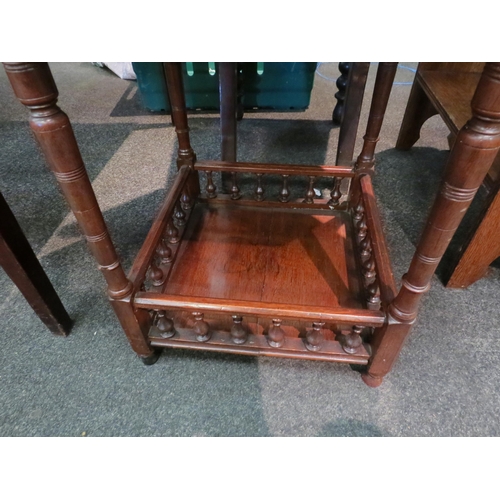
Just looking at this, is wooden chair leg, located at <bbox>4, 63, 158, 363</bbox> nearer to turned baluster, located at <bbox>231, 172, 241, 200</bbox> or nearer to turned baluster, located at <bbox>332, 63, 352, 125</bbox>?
turned baluster, located at <bbox>231, 172, 241, 200</bbox>

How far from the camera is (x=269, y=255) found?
2.80 feet

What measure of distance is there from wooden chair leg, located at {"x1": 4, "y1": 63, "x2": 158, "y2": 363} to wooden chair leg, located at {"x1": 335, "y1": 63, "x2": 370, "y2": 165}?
29.4 inches

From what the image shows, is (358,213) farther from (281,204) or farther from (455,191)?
(455,191)

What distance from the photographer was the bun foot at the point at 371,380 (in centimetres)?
71

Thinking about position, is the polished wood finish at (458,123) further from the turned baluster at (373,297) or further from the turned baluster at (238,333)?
the turned baluster at (238,333)

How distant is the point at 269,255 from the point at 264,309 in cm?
25

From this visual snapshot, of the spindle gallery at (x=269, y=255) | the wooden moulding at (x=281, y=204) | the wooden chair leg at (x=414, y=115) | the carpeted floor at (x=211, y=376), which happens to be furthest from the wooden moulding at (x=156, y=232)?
the wooden chair leg at (x=414, y=115)

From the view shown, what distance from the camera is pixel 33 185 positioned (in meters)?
1.31

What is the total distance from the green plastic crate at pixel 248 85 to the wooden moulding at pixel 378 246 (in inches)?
39.0

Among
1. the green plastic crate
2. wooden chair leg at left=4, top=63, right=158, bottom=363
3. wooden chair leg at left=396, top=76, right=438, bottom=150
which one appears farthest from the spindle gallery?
the green plastic crate

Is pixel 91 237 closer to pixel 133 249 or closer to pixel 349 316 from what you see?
pixel 349 316

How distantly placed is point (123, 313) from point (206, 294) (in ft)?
0.60

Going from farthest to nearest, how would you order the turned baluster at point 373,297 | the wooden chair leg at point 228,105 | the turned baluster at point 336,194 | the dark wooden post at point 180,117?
1. the wooden chair leg at point 228,105
2. the turned baluster at point 336,194
3. the dark wooden post at point 180,117
4. the turned baluster at point 373,297

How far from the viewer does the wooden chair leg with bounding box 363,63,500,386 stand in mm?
368
